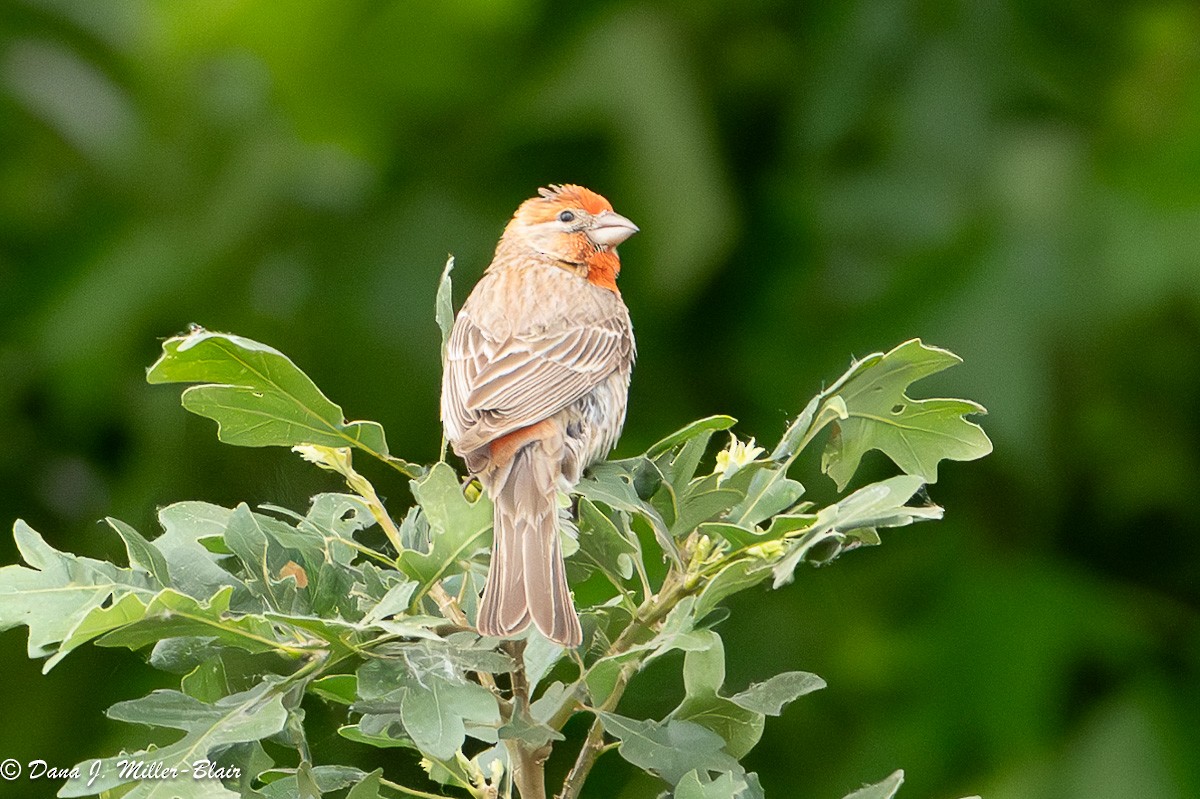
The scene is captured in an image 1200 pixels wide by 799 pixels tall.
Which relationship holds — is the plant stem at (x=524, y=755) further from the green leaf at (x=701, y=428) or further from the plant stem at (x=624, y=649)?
the green leaf at (x=701, y=428)

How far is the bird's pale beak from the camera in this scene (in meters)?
4.55

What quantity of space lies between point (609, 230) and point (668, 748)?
241cm

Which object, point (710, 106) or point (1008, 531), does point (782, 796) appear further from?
point (710, 106)

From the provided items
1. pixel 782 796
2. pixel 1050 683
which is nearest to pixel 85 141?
pixel 782 796

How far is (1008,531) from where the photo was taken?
20.8ft

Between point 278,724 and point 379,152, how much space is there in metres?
4.21

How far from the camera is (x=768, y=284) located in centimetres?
627

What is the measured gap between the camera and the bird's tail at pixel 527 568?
2424mm

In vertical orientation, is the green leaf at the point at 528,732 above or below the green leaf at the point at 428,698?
below

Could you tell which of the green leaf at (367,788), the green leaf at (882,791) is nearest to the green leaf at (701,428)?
the green leaf at (882,791)

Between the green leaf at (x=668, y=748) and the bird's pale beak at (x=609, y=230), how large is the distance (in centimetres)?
230

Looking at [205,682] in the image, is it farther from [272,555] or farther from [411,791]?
[411,791]

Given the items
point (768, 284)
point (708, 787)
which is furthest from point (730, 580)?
point (768, 284)

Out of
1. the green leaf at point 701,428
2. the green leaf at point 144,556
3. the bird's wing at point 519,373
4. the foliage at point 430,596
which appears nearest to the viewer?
the foliage at point 430,596
